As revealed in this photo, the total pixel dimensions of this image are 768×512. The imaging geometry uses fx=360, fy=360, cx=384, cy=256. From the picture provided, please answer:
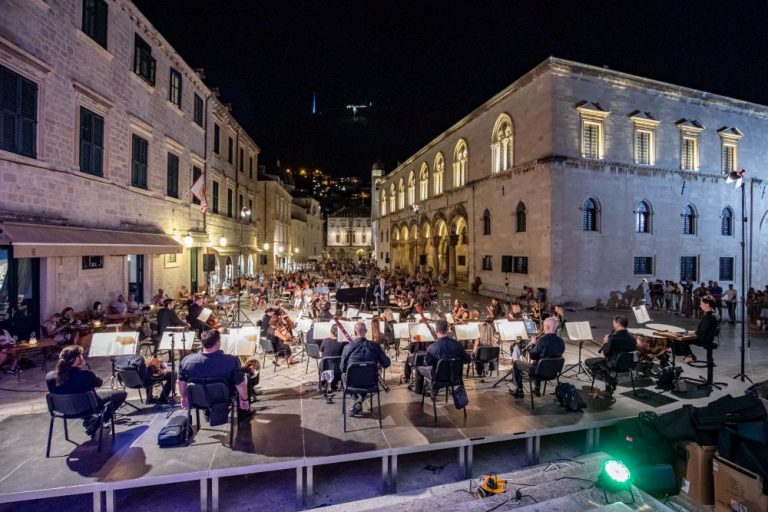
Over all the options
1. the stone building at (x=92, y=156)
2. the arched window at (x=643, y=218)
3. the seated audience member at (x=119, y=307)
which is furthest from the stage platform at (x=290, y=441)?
the arched window at (x=643, y=218)

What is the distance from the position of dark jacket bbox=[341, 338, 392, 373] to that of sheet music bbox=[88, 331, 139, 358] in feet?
11.9

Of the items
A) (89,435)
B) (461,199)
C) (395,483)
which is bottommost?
(395,483)

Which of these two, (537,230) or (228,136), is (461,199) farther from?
(228,136)

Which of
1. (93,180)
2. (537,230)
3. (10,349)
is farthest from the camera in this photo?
(537,230)

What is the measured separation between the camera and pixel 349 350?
5.94 metres

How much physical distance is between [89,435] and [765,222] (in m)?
35.8

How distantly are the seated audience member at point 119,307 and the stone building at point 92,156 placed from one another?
557 millimetres

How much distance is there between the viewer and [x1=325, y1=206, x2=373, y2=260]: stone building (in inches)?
3231

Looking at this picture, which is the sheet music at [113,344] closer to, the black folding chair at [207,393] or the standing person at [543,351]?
the black folding chair at [207,393]

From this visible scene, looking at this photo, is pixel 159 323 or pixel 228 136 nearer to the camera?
pixel 159 323

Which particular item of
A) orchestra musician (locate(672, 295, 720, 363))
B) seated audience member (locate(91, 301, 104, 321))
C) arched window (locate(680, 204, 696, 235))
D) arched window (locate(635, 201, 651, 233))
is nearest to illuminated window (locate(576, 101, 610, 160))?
arched window (locate(635, 201, 651, 233))

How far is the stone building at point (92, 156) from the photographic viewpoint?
8633mm

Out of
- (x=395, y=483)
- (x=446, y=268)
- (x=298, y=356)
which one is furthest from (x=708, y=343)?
(x=446, y=268)

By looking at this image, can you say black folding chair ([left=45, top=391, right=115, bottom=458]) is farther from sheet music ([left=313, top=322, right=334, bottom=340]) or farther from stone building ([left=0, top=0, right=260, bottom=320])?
stone building ([left=0, top=0, right=260, bottom=320])
